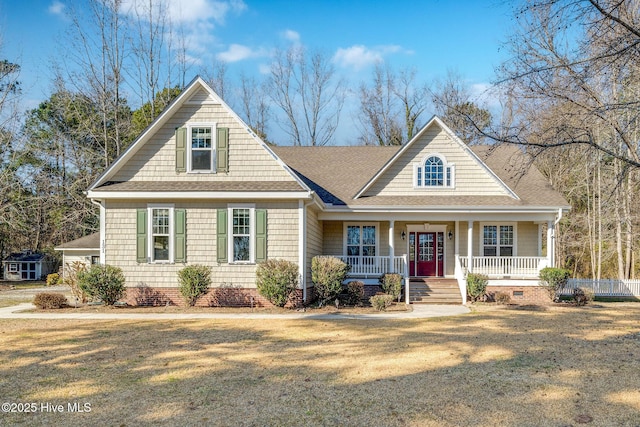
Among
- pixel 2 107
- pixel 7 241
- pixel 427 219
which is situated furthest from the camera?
pixel 7 241

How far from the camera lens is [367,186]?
18.9m

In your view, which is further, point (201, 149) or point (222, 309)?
point (201, 149)

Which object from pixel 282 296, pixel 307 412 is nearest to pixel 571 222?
pixel 282 296

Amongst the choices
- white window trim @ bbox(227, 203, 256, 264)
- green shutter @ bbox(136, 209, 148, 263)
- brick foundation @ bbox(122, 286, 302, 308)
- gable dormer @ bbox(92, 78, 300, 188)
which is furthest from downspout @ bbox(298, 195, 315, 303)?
green shutter @ bbox(136, 209, 148, 263)

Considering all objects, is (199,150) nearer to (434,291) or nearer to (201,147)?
(201,147)

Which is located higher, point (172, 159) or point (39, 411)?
point (172, 159)

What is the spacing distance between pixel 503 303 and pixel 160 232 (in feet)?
36.7

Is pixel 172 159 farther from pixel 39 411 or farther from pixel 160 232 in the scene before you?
pixel 39 411

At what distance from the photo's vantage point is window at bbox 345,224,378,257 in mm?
19797

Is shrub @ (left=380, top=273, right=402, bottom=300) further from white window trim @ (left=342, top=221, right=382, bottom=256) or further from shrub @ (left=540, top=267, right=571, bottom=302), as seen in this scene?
shrub @ (left=540, top=267, right=571, bottom=302)

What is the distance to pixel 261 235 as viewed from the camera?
15.9 meters

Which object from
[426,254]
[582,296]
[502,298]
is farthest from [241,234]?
[582,296]

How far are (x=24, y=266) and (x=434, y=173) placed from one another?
95.3ft

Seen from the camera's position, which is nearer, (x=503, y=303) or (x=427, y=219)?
(x=503, y=303)
